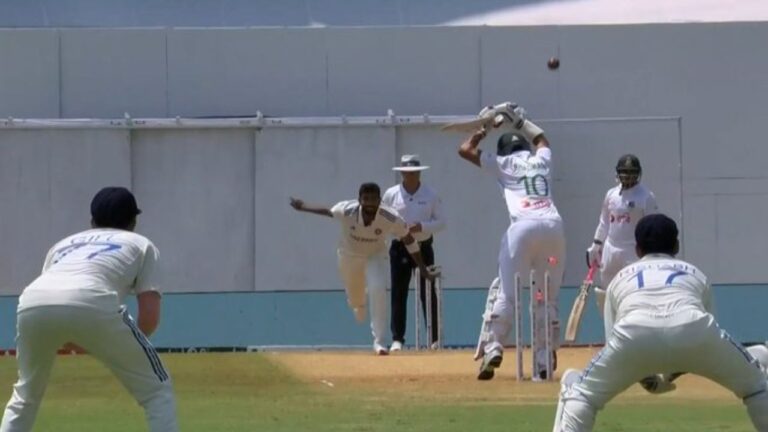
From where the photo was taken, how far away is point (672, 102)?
23.5m

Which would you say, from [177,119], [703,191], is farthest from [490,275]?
[177,119]

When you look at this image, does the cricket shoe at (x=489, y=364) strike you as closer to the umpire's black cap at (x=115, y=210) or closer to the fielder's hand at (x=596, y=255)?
the fielder's hand at (x=596, y=255)

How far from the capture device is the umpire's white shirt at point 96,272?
853 cm

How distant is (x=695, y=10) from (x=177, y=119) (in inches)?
289

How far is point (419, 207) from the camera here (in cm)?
1852

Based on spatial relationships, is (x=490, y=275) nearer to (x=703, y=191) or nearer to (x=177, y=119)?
(x=703, y=191)

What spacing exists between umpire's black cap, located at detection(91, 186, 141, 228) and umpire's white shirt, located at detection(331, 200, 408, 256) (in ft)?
25.5

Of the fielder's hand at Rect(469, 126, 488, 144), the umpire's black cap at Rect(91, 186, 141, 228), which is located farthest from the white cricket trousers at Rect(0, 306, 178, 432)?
the fielder's hand at Rect(469, 126, 488, 144)

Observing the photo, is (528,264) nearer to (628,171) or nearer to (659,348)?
(628,171)

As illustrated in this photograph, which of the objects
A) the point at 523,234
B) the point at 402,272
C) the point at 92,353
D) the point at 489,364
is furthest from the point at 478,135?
the point at 92,353

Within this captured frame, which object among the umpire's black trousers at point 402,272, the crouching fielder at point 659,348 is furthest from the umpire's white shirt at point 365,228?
the crouching fielder at point 659,348

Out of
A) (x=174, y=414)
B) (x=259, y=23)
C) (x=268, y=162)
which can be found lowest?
(x=174, y=414)

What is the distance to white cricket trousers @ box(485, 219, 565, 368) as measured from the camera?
13.7 meters

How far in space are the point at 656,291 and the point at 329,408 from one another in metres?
4.02
